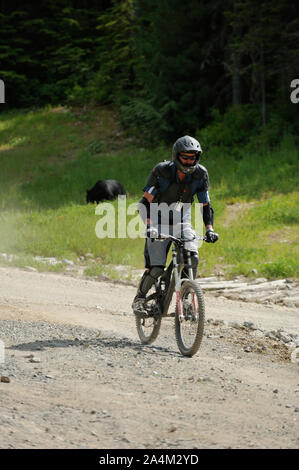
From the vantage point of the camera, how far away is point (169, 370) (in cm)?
692

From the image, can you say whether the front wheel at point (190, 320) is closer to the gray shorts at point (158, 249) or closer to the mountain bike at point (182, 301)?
the mountain bike at point (182, 301)

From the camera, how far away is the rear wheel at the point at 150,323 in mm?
7945

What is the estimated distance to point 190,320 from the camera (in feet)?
24.1

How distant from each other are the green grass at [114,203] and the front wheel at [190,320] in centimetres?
670

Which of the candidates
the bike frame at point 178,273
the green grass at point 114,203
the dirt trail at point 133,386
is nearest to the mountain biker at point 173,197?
the bike frame at point 178,273

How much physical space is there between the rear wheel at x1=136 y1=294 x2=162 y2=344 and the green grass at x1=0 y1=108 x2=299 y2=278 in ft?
19.7

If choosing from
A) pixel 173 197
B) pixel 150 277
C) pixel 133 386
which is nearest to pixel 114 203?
pixel 150 277

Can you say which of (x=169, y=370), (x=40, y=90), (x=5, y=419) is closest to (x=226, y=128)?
(x=40, y=90)

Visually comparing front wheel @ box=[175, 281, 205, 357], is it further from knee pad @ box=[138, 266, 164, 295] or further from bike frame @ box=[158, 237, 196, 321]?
knee pad @ box=[138, 266, 164, 295]

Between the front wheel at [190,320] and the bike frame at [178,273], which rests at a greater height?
the bike frame at [178,273]

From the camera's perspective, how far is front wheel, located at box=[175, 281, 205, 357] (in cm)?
714

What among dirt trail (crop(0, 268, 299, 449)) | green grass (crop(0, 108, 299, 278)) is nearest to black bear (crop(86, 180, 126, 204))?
green grass (crop(0, 108, 299, 278))
